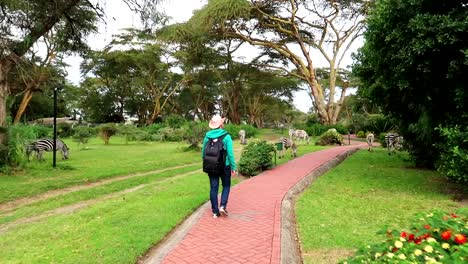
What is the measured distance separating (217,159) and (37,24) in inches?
390

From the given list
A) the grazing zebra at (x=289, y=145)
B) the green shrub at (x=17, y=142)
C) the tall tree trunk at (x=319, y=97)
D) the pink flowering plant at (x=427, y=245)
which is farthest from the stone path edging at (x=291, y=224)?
the tall tree trunk at (x=319, y=97)

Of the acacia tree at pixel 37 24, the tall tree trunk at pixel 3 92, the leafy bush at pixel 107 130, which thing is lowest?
the leafy bush at pixel 107 130

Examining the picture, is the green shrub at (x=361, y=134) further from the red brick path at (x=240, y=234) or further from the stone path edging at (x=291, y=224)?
the red brick path at (x=240, y=234)

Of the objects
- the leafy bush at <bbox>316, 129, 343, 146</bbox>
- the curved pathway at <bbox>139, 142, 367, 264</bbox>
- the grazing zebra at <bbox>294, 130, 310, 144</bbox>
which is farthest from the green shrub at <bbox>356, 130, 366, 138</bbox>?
the curved pathway at <bbox>139, 142, 367, 264</bbox>

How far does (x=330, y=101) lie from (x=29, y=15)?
87.2ft

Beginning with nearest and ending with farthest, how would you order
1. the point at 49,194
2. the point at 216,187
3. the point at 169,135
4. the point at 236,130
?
the point at 216,187 → the point at 49,194 → the point at 169,135 → the point at 236,130

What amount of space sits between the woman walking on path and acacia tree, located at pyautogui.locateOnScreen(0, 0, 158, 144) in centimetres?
711

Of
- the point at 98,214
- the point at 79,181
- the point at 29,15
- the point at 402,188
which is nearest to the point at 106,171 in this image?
the point at 79,181

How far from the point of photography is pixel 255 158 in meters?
12.6

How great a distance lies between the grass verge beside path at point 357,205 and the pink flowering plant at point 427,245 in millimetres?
556

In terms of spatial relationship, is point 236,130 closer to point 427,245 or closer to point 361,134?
point 361,134

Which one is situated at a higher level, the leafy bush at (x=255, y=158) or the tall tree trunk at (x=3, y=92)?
the tall tree trunk at (x=3, y=92)

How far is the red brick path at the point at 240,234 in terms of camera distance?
15.4ft

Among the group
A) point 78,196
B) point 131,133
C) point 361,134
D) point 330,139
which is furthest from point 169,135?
point 78,196
